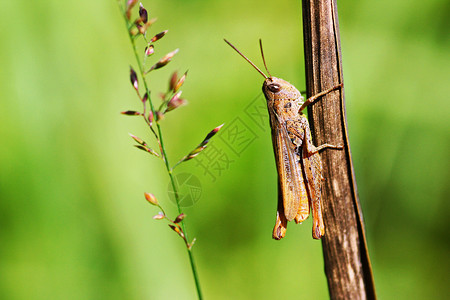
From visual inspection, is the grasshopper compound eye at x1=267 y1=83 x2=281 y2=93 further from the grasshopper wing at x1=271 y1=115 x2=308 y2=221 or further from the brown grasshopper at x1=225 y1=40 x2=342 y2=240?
the grasshopper wing at x1=271 y1=115 x2=308 y2=221

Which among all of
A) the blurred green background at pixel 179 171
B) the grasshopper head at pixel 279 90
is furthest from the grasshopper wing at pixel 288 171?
the blurred green background at pixel 179 171

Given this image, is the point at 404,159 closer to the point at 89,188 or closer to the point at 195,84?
the point at 195,84

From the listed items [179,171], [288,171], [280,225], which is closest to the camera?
[280,225]

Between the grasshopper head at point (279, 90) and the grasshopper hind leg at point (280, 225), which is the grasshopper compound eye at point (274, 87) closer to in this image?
the grasshopper head at point (279, 90)

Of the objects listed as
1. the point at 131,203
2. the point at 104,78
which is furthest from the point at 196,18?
the point at 131,203

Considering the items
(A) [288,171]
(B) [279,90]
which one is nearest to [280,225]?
(A) [288,171]

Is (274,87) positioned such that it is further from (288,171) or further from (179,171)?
(179,171)
